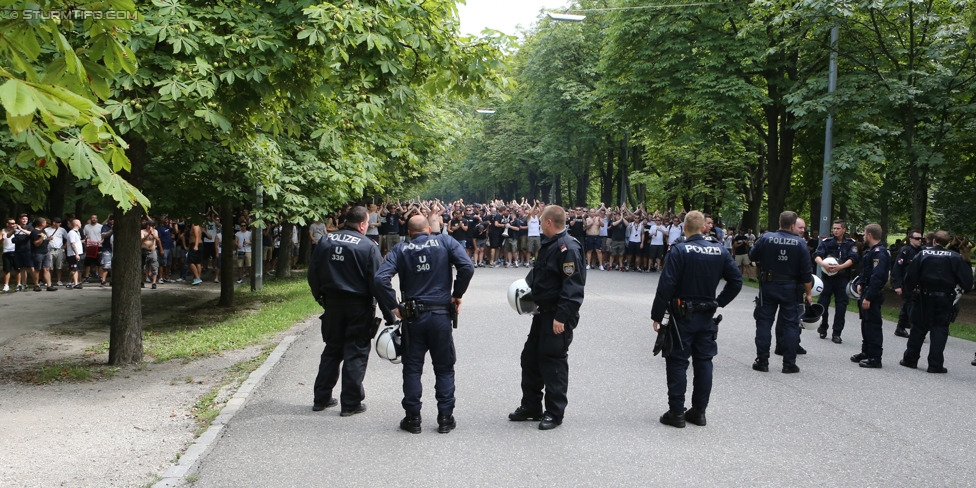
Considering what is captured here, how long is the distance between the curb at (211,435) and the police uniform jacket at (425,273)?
1.69 meters

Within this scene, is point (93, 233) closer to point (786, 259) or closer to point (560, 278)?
point (786, 259)

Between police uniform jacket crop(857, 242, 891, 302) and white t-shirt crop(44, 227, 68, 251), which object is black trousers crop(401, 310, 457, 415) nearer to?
police uniform jacket crop(857, 242, 891, 302)

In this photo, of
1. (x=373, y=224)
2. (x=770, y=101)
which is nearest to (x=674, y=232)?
(x=770, y=101)

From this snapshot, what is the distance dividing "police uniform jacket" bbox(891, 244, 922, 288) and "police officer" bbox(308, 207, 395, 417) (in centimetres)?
708

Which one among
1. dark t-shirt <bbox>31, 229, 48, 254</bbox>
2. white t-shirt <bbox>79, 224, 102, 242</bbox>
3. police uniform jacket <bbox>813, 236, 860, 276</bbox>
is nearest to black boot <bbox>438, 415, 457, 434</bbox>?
police uniform jacket <bbox>813, 236, 860, 276</bbox>

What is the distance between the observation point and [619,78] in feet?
88.4

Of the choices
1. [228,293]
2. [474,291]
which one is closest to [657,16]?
[474,291]

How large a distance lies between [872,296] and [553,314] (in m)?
5.53

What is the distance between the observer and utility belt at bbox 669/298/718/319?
23.3 ft

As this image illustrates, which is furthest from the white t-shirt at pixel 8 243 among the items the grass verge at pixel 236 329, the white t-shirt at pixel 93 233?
the grass verge at pixel 236 329

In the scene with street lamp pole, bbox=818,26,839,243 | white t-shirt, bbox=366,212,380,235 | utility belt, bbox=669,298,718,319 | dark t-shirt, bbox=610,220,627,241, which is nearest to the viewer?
utility belt, bbox=669,298,718,319

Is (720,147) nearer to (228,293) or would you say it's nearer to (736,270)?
(228,293)

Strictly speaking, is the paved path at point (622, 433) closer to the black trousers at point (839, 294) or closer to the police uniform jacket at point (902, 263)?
the police uniform jacket at point (902, 263)

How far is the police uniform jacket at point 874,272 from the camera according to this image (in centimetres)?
1036
